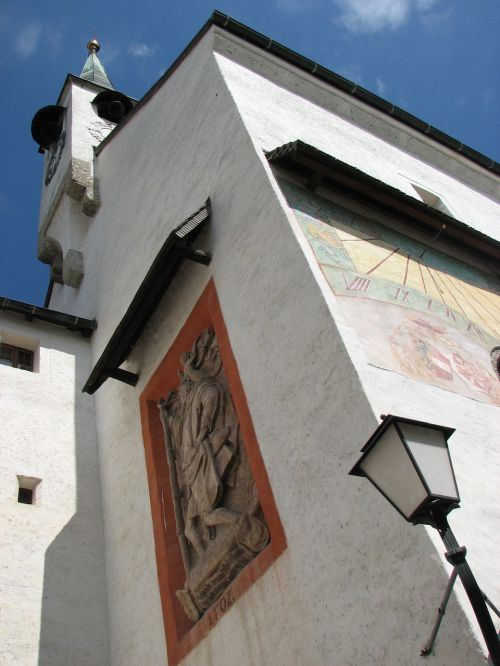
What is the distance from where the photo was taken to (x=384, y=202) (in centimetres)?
638

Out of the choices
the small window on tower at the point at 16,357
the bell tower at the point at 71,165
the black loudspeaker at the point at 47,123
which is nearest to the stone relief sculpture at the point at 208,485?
the small window on tower at the point at 16,357

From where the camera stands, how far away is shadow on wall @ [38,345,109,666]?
6219 mm

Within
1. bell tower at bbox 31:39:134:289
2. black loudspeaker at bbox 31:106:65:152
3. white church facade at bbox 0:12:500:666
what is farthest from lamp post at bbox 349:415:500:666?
black loudspeaker at bbox 31:106:65:152

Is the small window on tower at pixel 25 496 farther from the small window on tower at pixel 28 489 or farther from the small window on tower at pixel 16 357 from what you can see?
the small window on tower at pixel 16 357

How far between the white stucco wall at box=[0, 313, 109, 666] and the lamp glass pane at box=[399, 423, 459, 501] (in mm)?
4489

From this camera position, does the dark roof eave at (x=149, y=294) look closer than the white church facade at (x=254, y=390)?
Result: No

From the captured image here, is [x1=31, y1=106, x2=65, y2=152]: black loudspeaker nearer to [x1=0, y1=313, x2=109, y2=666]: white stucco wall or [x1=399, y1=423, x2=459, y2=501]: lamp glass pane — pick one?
[x1=0, y1=313, x2=109, y2=666]: white stucco wall

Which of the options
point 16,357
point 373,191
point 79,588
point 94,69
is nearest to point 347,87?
point 373,191

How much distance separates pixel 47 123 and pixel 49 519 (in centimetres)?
1151

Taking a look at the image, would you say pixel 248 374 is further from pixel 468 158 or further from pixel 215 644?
pixel 468 158

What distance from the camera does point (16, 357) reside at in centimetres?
884

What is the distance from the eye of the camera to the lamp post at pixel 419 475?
2.54 m

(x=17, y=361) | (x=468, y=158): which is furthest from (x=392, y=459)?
(x=468, y=158)

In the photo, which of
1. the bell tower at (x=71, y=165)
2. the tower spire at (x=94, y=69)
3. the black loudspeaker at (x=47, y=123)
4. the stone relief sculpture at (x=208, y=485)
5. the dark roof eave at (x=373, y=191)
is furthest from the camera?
the tower spire at (x=94, y=69)
